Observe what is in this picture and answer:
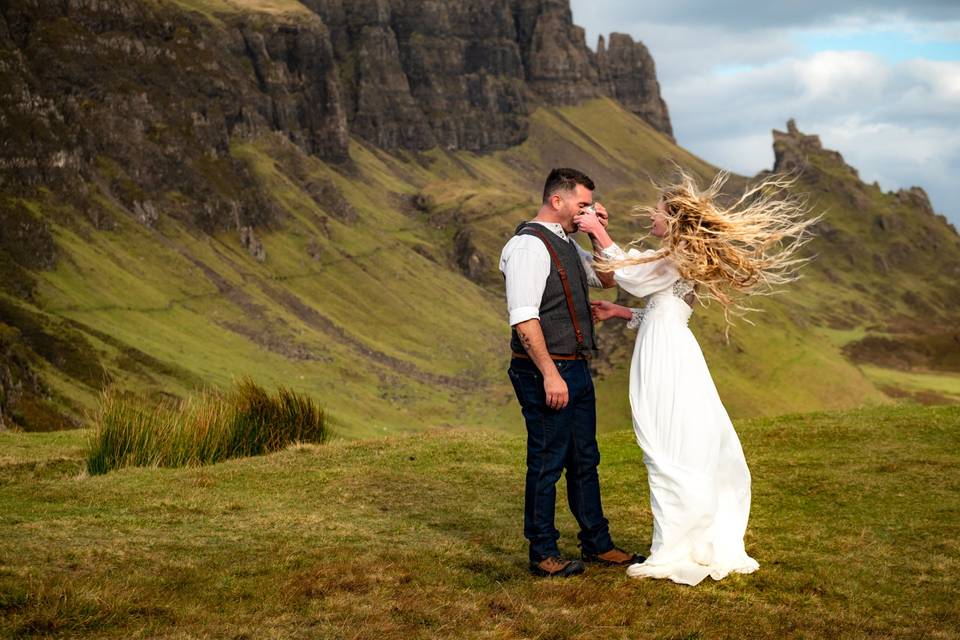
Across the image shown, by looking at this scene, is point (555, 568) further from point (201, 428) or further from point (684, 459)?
point (201, 428)

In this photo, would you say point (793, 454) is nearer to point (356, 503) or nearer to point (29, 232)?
point (356, 503)

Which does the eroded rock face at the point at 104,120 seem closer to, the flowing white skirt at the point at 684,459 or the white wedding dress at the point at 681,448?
the white wedding dress at the point at 681,448

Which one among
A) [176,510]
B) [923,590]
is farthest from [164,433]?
[923,590]

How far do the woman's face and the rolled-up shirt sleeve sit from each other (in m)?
1.49

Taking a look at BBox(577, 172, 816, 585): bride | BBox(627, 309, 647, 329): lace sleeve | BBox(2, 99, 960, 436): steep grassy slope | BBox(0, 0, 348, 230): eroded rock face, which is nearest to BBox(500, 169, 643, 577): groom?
BBox(577, 172, 816, 585): bride

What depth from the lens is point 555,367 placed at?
37.1 feet

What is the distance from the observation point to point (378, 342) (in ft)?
568

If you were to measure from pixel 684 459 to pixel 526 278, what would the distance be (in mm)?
2734

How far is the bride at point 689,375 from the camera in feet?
37.7

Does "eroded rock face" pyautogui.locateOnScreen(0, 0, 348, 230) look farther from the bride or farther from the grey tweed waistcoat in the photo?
the bride

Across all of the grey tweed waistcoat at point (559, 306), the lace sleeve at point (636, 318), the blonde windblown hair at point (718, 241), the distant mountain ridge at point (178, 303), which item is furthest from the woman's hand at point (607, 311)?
the distant mountain ridge at point (178, 303)

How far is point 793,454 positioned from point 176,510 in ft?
36.3

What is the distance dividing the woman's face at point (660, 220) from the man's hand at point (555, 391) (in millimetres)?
2176

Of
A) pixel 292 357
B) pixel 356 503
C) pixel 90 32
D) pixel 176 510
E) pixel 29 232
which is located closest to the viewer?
pixel 176 510
